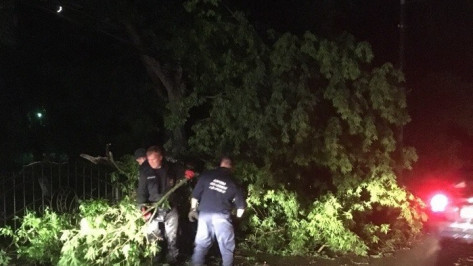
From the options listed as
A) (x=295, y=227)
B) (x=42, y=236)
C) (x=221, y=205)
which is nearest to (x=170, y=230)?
(x=221, y=205)

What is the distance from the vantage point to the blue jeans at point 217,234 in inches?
287

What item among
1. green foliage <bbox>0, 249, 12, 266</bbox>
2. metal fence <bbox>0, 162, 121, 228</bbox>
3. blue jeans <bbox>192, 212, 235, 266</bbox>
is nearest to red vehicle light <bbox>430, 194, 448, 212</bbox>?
blue jeans <bbox>192, 212, 235, 266</bbox>

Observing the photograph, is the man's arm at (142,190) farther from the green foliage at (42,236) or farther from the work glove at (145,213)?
the green foliage at (42,236)

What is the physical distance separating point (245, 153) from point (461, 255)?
3291 millimetres

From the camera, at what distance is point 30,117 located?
512 inches

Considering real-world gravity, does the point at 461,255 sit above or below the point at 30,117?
below

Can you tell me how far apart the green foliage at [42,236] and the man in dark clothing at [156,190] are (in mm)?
Answer: 1003

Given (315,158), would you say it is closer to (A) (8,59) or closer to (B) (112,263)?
(B) (112,263)

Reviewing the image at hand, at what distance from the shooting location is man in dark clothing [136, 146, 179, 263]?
24.8ft

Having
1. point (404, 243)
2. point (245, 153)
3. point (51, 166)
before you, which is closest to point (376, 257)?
point (404, 243)

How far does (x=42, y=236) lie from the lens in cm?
731

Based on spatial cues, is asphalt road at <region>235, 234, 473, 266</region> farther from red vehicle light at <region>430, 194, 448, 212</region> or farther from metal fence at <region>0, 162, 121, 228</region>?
metal fence at <region>0, 162, 121, 228</region>

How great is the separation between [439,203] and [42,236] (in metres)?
4.81

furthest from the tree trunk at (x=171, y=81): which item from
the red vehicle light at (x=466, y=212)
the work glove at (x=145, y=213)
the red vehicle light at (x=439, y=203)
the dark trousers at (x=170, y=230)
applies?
the red vehicle light at (x=466, y=212)
